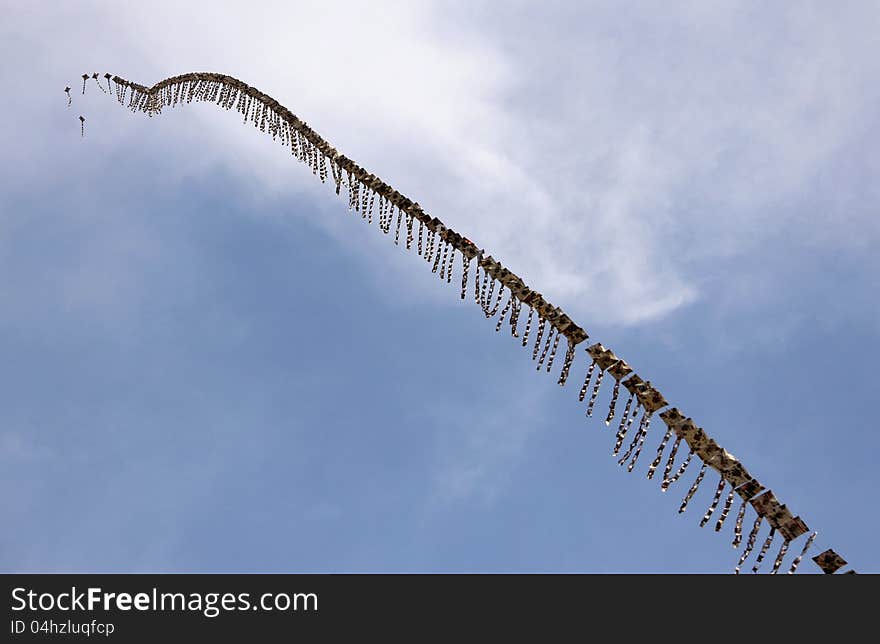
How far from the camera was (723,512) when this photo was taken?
8844 mm

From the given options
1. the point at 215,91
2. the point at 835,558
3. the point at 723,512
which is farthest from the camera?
the point at 215,91

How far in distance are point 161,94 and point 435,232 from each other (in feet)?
102

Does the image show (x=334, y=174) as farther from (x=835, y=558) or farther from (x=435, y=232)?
(x=835, y=558)

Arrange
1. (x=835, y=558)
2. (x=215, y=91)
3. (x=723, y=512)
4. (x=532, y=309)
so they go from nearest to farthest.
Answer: (x=835, y=558) → (x=723, y=512) → (x=532, y=309) → (x=215, y=91)

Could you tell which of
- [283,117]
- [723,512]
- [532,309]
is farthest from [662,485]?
[283,117]

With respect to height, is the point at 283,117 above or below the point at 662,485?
above

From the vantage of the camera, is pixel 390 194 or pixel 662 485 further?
pixel 390 194

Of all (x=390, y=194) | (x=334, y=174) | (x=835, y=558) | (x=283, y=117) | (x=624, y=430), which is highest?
(x=283, y=117)

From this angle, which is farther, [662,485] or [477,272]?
[477,272]

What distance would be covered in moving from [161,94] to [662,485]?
3936 cm

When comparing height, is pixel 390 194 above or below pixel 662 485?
above
